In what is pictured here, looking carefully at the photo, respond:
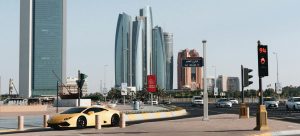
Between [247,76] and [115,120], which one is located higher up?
[247,76]

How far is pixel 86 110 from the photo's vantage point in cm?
2462

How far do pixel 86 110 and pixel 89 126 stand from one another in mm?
1218

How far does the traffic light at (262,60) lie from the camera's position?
20344mm

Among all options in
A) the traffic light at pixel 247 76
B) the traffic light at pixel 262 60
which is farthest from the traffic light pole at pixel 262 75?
the traffic light at pixel 247 76

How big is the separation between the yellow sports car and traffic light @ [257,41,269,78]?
345 inches

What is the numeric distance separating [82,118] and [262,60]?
947 centimetres

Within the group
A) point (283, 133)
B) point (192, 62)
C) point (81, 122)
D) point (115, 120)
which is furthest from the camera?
point (192, 62)

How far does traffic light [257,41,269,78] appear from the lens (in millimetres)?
20344

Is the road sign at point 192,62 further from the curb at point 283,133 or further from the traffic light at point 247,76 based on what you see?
the curb at point 283,133

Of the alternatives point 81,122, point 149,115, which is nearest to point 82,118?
point 81,122

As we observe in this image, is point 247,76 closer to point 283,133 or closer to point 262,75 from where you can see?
point 262,75

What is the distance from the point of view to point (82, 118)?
2395 centimetres

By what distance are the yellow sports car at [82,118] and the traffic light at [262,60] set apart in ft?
28.7

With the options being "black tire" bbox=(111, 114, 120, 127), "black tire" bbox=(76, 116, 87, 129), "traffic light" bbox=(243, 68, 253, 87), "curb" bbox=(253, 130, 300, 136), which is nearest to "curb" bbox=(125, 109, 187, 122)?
"black tire" bbox=(111, 114, 120, 127)
